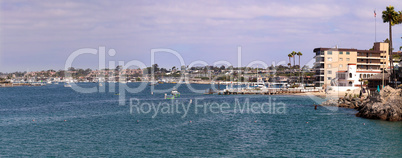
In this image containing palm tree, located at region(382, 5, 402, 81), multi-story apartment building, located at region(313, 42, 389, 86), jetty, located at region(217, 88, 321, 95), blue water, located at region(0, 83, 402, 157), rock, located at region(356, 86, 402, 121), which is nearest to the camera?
blue water, located at region(0, 83, 402, 157)

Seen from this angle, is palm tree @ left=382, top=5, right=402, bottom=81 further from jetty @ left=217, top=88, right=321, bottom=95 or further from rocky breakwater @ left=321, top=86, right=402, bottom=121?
jetty @ left=217, top=88, right=321, bottom=95

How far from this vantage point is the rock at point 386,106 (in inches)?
2249

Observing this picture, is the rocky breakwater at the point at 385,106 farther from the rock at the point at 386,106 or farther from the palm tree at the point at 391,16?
the palm tree at the point at 391,16

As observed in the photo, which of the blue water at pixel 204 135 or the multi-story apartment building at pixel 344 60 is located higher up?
the multi-story apartment building at pixel 344 60

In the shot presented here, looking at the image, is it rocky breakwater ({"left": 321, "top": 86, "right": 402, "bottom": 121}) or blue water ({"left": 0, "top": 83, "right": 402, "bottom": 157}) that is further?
rocky breakwater ({"left": 321, "top": 86, "right": 402, "bottom": 121})

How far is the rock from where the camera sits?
187 feet

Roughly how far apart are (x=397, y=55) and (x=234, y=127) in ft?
431

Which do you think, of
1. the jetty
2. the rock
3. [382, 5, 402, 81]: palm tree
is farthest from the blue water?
the jetty

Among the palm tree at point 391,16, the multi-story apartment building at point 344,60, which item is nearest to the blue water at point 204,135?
the palm tree at point 391,16

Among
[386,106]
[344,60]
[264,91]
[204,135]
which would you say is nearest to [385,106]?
[386,106]

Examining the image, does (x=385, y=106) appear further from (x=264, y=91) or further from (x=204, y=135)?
(x=264, y=91)

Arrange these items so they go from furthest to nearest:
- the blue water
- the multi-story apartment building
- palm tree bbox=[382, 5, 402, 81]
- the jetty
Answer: the jetty, the multi-story apartment building, palm tree bbox=[382, 5, 402, 81], the blue water

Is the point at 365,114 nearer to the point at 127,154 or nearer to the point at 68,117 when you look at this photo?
the point at 127,154

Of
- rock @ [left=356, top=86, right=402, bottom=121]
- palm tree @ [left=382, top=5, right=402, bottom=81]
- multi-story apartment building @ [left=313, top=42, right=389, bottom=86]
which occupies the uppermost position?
palm tree @ [left=382, top=5, right=402, bottom=81]
